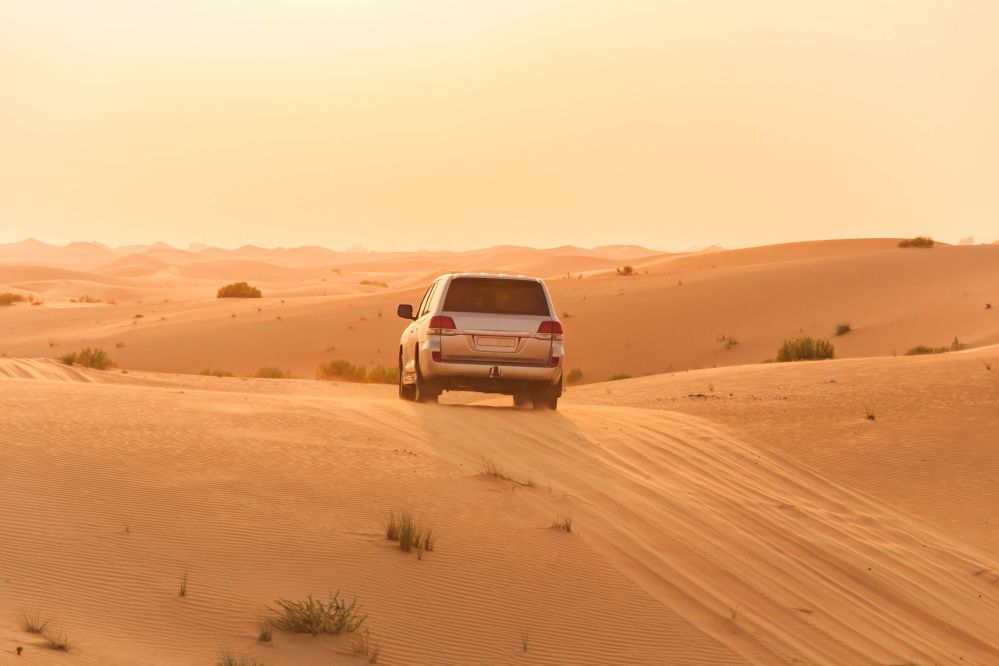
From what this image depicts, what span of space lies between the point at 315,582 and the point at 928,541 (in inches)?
276

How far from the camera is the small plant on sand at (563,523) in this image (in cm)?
916

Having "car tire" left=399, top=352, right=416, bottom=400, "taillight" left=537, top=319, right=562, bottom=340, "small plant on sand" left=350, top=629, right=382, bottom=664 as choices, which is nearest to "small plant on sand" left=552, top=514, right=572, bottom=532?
"small plant on sand" left=350, top=629, right=382, bottom=664

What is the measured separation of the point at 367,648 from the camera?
21.9ft

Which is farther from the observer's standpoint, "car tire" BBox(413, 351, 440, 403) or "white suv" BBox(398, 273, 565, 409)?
"car tire" BBox(413, 351, 440, 403)

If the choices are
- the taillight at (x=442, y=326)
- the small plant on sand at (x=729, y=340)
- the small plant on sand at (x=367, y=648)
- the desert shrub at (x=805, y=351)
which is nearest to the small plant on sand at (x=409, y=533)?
the small plant on sand at (x=367, y=648)

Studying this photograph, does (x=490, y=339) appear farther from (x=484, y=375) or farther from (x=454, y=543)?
(x=454, y=543)

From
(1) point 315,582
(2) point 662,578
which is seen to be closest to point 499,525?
(2) point 662,578

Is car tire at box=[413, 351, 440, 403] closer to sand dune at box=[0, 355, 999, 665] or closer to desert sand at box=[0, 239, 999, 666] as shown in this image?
desert sand at box=[0, 239, 999, 666]

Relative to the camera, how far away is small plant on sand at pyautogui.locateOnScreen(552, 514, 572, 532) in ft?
30.0

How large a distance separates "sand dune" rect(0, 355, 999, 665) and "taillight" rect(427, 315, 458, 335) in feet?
3.49

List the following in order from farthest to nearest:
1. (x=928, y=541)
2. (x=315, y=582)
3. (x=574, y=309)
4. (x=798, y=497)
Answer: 1. (x=574, y=309)
2. (x=798, y=497)
3. (x=928, y=541)
4. (x=315, y=582)

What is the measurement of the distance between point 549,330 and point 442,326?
1.38 m

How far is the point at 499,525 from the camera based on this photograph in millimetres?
9070

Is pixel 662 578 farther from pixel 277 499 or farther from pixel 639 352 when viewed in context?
pixel 639 352
